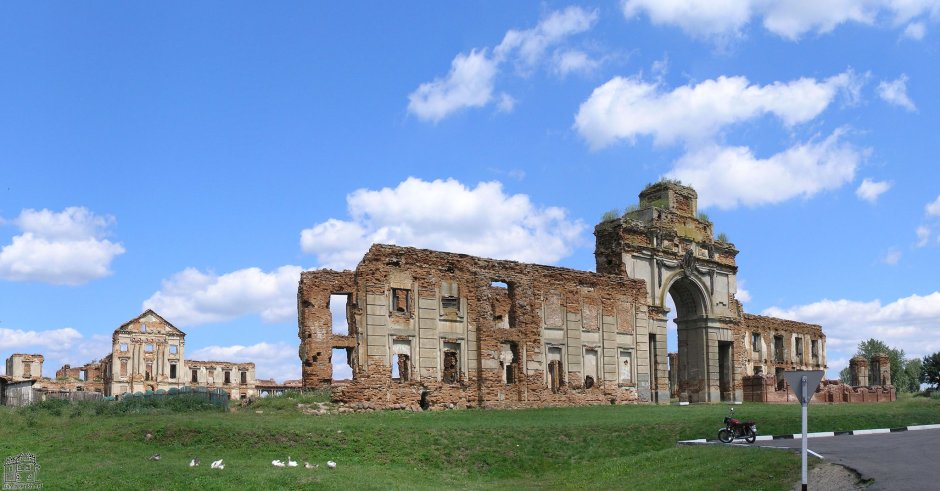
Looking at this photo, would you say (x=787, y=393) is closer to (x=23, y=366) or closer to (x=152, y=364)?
(x=152, y=364)

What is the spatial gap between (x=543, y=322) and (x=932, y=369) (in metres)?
40.6

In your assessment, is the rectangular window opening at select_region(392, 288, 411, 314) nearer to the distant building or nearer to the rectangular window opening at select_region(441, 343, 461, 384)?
the rectangular window opening at select_region(441, 343, 461, 384)

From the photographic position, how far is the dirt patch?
13.6 meters

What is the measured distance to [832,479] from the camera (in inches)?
556

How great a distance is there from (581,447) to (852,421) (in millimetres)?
9731

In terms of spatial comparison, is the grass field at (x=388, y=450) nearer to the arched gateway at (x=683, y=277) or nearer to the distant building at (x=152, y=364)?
the arched gateway at (x=683, y=277)

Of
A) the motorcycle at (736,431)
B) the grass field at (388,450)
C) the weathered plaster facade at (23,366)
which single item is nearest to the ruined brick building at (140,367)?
the weathered plaster facade at (23,366)

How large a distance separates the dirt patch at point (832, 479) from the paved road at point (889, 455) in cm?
15

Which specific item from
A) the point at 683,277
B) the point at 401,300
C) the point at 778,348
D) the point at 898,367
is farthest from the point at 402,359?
the point at 898,367

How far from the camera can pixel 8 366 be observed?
6756 cm

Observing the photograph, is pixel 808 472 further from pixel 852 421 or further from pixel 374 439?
pixel 852 421

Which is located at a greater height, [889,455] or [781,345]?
[781,345]

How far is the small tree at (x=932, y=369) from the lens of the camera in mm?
61375

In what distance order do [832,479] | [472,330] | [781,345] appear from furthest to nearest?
[781,345] < [472,330] < [832,479]
